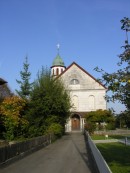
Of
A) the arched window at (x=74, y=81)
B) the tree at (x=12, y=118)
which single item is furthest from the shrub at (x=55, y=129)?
the arched window at (x=74, y=81)

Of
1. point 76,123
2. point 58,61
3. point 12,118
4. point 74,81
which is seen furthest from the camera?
point 58,61

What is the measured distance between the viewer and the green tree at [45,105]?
1713 inches

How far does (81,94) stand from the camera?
230 feet

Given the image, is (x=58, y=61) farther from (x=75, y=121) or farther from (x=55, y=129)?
(x=55, y=129)

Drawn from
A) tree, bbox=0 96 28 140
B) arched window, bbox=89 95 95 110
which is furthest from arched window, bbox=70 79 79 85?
tree, bbox=0 96 28 140

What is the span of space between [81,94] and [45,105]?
88.0 feet

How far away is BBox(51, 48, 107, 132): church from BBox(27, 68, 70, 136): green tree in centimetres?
2243

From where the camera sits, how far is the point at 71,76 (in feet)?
233

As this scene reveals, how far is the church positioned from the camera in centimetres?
6900

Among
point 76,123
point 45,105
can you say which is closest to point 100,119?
point 76,123

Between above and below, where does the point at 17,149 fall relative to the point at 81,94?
below

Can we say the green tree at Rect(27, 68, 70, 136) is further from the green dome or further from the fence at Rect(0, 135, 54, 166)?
the green dome

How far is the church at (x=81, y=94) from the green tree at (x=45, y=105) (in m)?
22.4

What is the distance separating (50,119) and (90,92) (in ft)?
90.5
